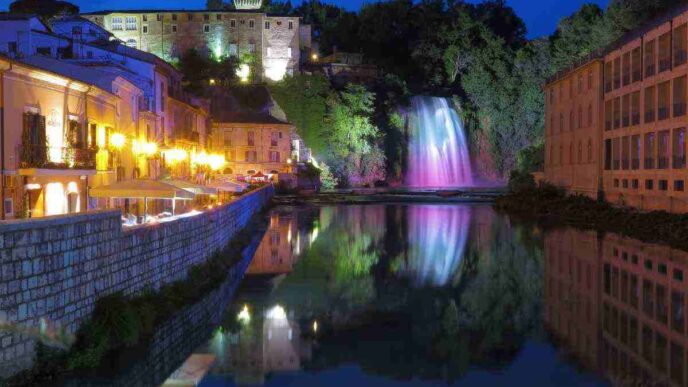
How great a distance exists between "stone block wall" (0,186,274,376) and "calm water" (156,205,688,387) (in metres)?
1.88

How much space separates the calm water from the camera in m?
12.5

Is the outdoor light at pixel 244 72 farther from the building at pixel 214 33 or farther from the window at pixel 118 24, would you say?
the window at pixel 118 24

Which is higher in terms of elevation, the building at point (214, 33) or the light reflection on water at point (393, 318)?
the building at point (214, 33)

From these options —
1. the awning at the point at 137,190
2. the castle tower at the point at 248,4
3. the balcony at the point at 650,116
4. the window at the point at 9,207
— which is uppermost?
the castle tower at the point at 248,4

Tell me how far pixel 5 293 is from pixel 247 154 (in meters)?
71.3

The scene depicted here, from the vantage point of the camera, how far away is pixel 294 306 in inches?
721

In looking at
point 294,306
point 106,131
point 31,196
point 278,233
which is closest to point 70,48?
point 106,131

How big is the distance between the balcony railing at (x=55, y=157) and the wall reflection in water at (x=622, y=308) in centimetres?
1482

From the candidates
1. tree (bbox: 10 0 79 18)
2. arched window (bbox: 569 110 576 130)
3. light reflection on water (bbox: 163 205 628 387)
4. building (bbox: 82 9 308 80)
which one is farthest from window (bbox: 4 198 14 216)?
building (bbox: 82 9 308 80)

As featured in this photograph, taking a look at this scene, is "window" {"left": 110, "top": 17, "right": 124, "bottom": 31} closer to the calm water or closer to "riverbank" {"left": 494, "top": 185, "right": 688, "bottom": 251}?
"riverbank" {"left": 494, "top": 185, "right": 688, "bottom": 251}

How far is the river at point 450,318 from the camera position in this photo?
1250cm

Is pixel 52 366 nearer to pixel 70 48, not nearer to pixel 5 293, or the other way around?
pixel 5 293

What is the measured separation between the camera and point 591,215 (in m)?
39.5

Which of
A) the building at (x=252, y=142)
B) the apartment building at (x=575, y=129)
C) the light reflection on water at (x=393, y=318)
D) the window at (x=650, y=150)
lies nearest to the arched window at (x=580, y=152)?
the apartment building at (x=575, y=129)
